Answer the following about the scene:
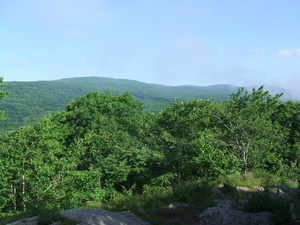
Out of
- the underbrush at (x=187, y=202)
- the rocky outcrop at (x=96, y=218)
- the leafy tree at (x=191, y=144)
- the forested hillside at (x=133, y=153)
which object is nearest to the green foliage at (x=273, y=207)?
the underbrush at (x=187, y=202)

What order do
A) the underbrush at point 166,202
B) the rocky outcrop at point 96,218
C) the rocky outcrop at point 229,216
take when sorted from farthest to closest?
the underbrush at point 166,202 < the rocky outcrop at point 229,216 < the rocky outcrop at point 96,218

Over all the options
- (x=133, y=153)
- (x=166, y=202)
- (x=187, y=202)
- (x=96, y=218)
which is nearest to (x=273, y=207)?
(x=187, y=202)

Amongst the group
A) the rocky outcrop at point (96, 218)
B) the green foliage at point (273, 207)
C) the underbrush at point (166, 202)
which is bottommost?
the underbrush at point (166, 202)

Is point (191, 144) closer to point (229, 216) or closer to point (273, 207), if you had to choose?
point (229, 216)

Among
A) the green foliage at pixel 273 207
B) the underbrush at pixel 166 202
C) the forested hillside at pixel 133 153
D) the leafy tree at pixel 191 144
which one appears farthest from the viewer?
the leafy tree at pixel 191 144

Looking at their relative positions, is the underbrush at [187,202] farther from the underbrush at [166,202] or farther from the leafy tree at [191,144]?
the leafy tree at [191,144]

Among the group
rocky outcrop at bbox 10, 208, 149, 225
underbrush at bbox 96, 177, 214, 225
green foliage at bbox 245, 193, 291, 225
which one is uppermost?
green foliage at bbox 245, 193, 291, 225

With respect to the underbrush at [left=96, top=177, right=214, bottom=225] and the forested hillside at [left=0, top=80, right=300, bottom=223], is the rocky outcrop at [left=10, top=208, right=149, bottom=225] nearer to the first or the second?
the underbrush at [left=96, top=177, right=214, bottom=225]

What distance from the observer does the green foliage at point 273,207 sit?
7842mm

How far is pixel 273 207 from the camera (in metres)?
8.53

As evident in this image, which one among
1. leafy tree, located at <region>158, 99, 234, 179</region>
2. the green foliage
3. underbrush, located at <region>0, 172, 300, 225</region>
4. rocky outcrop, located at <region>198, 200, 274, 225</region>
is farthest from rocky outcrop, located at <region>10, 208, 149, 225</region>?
leafy tree, located at <region>158, 99, 234, 179</region>

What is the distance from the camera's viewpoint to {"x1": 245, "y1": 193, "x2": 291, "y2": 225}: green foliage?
25.7 feet

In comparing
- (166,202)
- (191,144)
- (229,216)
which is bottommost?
(166,202)

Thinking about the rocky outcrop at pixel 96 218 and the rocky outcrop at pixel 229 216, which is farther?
the rocky outcrop at pixel 229 216
